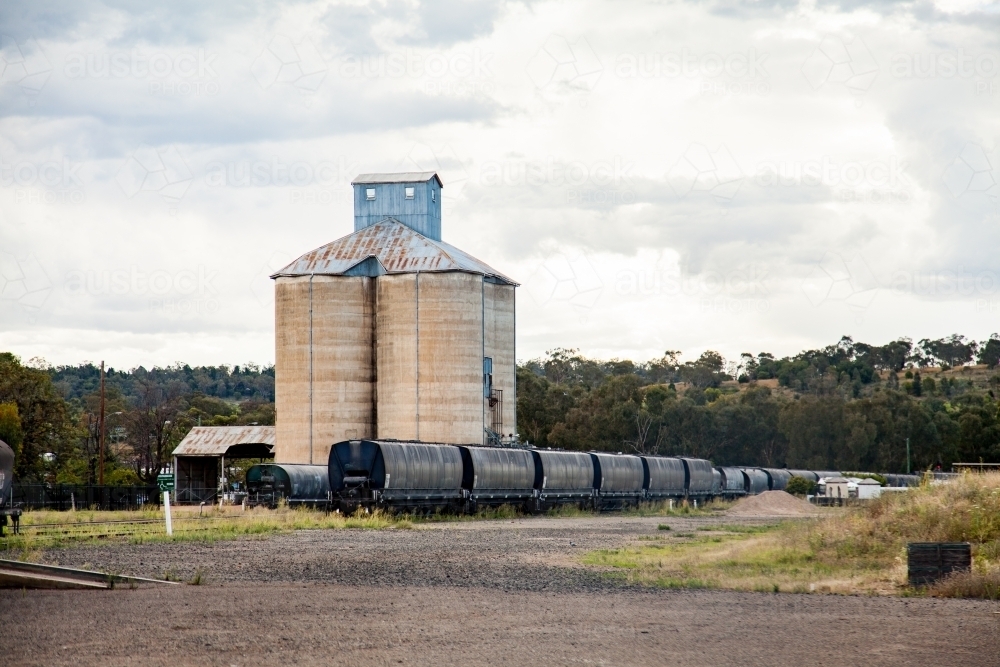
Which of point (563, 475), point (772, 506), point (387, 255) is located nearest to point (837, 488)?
point (772, 506)

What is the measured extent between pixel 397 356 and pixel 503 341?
363 inches

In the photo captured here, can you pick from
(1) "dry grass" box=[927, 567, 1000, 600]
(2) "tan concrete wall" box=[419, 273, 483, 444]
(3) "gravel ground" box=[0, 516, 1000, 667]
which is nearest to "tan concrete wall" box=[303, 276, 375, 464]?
(2) "tan concrete wall" box=[419, 273, 483, 444]

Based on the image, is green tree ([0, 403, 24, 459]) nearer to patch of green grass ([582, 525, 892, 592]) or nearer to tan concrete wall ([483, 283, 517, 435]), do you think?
tan concrete wall ([483, 283, 517, 435])

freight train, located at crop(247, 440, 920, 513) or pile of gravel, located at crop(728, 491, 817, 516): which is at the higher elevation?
freight train, located at crop(247, 440, 920, 513)

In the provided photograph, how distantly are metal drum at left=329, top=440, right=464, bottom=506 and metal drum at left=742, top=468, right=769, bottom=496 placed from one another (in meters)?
39.2

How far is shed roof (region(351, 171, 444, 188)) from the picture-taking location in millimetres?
76250

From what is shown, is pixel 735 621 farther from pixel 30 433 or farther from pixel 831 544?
pixel 30 433

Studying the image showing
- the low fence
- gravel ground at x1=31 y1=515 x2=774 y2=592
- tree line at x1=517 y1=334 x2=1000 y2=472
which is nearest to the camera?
gravel ground at x1=31 y1=515 x2=774 y2=592

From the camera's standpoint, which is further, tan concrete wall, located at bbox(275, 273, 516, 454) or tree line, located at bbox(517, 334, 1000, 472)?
tree line, located at bbox(517, 334, 1000, 472)

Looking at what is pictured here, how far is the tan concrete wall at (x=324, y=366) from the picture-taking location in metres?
67.9

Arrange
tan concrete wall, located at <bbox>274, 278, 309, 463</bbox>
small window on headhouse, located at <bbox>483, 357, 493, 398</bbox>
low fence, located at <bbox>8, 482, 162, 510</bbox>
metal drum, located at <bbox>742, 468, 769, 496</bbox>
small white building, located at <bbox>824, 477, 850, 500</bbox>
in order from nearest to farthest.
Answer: low fence, located at <bbox>8, 482, 162, 510</bbox>
tan concrete wall, located at <bbox>274, 278, 309, 463</bbox>
small window on headhouse, located at <bbox>483, 357, 493, 398</bbox>
small white building, located at <bbox>824, 477, 850, 500</bbox>
metal drum, located at <bbox>742, 468, 769, 496</bbox>

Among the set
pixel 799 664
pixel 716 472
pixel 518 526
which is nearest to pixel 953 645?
pixel 799 664

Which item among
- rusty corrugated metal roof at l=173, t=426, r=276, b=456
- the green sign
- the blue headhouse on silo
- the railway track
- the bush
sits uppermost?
the blue headhouse on silo

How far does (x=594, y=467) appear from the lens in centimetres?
6172
